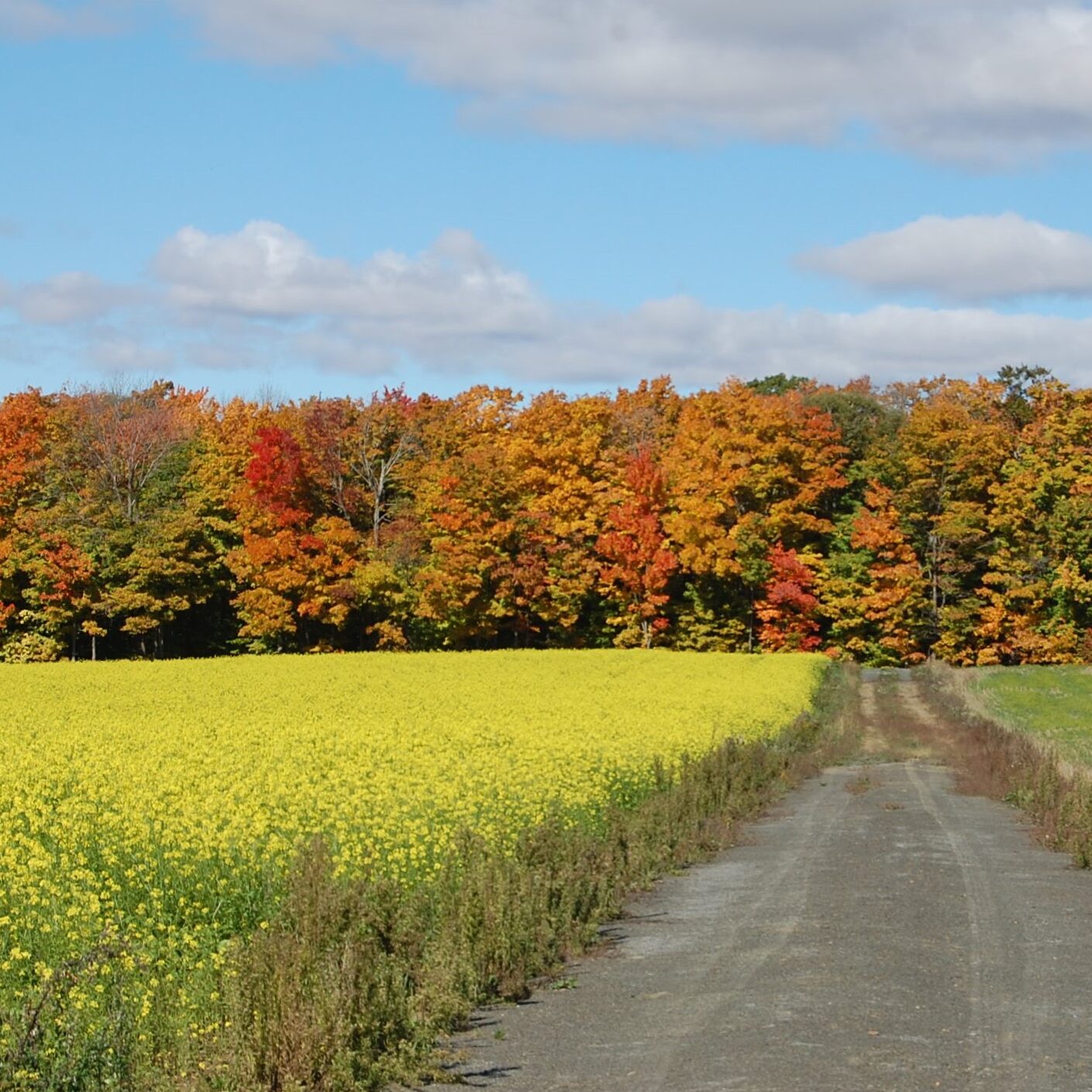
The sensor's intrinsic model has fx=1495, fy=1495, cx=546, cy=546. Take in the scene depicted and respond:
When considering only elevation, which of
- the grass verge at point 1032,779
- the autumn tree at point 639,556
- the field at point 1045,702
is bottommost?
the field at point 1045,702

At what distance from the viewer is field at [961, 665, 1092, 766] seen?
32.6m

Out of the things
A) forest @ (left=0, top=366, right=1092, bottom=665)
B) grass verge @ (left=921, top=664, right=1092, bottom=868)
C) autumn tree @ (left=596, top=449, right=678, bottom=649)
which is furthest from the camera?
autumn tree @ (left=596, top=449, right=678, bottom=649)

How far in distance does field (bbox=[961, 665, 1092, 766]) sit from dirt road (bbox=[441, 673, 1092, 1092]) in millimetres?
11914

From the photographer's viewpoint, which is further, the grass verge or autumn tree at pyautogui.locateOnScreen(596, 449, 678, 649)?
autumn tree at pyautogui.locateOnScreen(596, 449, 678, 649)

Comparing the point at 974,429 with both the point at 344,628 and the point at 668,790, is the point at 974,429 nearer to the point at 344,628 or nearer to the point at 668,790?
the point at 344,628

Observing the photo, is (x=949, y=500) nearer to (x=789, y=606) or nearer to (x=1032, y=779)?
(x=789, y=606)

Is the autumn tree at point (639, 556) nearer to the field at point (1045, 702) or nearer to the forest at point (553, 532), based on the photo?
the forest at point (553, 532)

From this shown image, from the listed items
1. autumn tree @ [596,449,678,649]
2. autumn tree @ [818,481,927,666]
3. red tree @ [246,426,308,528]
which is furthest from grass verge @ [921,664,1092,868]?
red tree @ [246,426,308,528]

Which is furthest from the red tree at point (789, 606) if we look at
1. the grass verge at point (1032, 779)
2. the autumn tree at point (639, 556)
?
the grass verge at point (1032, 779)

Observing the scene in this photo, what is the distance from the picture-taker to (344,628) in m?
74.3

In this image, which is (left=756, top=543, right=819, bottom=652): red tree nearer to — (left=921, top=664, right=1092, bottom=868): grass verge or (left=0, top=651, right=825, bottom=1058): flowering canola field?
(left=921, top=664, right=1092, bottom=868): grass verge

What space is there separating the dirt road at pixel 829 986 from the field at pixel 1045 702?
1191cm

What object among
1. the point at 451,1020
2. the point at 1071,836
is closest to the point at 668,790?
the point at 1071,836

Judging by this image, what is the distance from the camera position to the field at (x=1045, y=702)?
3262 cm
